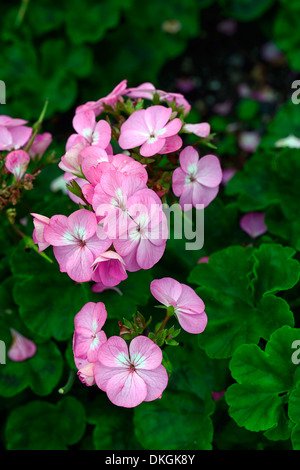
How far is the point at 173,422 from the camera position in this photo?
51.1 inches

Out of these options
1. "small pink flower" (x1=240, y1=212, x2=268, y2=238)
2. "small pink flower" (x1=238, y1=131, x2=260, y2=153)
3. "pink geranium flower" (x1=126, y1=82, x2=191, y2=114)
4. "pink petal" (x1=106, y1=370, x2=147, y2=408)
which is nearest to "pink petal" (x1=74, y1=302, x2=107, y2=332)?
"pink petal" (x1=106, y1=370, x2=147, y2=408)

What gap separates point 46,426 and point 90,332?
1.98 feet

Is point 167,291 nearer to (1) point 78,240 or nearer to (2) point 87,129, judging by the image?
(1) point 78,240

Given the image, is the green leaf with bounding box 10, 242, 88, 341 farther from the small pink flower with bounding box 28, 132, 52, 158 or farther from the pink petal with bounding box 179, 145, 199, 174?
the pink petal with bounding box 179, 145, 199, 174

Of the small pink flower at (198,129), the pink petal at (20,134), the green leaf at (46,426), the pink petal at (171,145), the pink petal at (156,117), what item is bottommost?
the green leaf at (46,426)

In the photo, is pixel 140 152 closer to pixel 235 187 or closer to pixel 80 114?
pixel 80 114

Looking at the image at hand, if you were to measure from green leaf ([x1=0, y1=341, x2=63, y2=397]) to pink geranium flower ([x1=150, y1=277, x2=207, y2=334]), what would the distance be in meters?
0.54

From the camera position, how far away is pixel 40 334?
1334mm

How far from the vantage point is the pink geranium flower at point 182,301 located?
97 cm

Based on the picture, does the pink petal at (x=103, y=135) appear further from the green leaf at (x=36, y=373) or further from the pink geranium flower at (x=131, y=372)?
the green leaf at (x=36, y=373)

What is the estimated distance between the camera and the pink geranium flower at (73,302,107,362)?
936 millimetres

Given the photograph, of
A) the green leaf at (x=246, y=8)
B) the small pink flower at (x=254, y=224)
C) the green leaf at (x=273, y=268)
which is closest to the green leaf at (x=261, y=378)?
the green leaf at (x=273, y=268)

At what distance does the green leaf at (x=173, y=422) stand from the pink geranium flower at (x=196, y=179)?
52 cm

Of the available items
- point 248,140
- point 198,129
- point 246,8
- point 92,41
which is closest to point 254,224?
point 198,129
